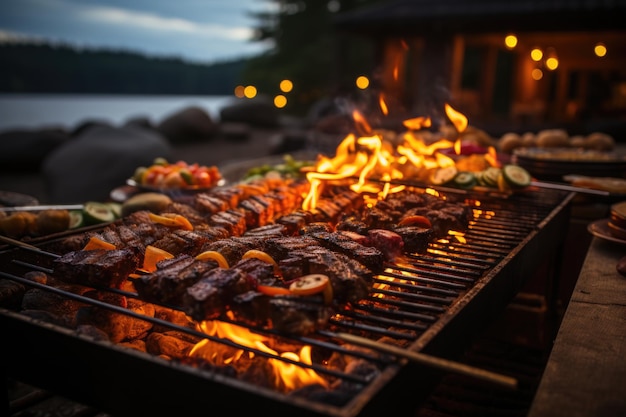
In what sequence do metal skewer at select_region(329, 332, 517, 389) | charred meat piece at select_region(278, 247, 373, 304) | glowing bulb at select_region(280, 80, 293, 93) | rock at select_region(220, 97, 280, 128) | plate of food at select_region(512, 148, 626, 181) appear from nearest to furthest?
1. metal skewer at select_region(329, 332, 517, 389)
2. charred meat piece at select_region(278, 247, 373, 304)
3. plate of food at select_region(512, 148, 626, 181)
4. rock at select_region(220, 97, 280, 128)
5. glowing bulb at select_region(280, 80, 293, 93)

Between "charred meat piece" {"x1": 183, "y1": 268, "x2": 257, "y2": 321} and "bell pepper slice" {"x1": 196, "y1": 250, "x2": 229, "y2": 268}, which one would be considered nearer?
"charred meat piece" {"x1": 183, "y1": 268, "x2": 257, "y2": 321}

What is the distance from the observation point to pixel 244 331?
10.3 ft

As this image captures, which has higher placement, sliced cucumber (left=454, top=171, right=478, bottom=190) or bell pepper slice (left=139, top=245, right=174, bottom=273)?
sliced cucumber (left=454, top=171, right=478, bottom=190)

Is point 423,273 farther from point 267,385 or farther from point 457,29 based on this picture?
point 457,29

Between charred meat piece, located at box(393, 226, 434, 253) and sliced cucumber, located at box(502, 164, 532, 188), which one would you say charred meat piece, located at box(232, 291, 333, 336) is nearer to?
charred meat piece, located at box(393, 226, 434, 253)

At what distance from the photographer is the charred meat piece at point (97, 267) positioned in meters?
3.21

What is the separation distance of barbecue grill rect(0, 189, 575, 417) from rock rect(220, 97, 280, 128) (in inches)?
1179

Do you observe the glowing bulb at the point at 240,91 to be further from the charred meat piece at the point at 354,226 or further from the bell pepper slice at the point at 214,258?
the bell pepper slice at the point at 214,258

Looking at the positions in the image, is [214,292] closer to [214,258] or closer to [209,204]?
[214,258]

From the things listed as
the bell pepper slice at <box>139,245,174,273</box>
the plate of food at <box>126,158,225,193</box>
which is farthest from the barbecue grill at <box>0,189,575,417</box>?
the plate of food at <box>126,158,225,193</box>

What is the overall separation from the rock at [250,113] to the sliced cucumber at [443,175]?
2816 centimetres

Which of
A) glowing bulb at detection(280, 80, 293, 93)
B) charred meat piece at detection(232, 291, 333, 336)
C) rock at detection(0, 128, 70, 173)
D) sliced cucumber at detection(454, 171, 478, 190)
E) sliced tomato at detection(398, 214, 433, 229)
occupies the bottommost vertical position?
rock at detection(0, 128, 70, 173)

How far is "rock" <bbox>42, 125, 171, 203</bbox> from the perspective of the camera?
13.8m

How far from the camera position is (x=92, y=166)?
14.3 metres
